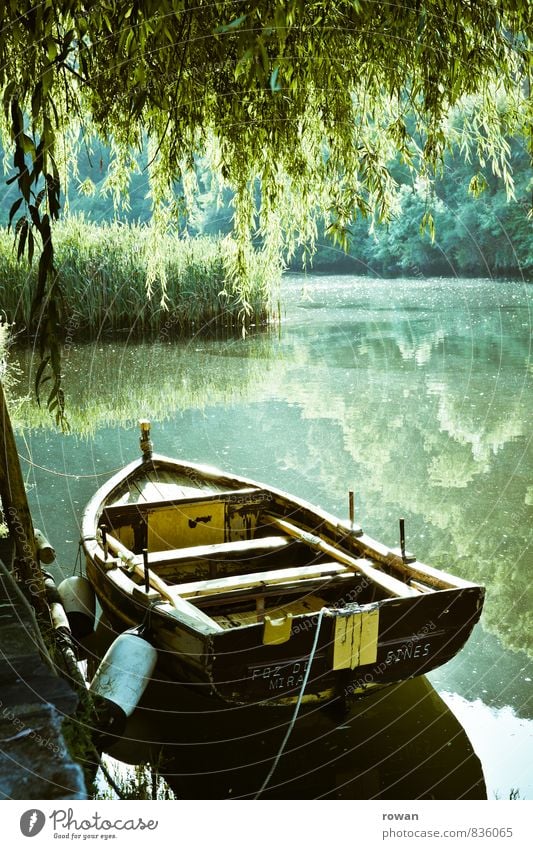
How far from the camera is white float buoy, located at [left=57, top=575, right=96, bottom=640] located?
420 centimetres

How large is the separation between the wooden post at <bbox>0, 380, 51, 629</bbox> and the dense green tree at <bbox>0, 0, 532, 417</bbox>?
234mm

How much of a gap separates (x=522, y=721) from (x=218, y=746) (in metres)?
1.10

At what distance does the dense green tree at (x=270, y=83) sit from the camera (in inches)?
108

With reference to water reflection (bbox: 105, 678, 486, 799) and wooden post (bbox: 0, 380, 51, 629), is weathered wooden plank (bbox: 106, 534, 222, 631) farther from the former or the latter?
wooden post (bbox: 0, 380, 51, 629)

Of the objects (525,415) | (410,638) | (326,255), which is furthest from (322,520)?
(326,255)

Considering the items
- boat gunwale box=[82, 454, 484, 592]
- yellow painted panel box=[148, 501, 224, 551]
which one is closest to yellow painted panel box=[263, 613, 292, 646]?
boat gunwale box=[82, 454, 484, 592]

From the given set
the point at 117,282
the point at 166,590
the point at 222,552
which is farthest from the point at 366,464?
the point at 117,282

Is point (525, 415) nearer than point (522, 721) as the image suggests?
No

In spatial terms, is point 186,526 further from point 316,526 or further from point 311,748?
point 311,748

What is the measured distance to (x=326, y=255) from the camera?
59.0 ft

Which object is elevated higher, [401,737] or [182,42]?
[182,42]

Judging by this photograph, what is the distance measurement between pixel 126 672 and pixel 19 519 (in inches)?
26.2

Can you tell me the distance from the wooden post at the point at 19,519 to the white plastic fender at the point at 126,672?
0.28m
